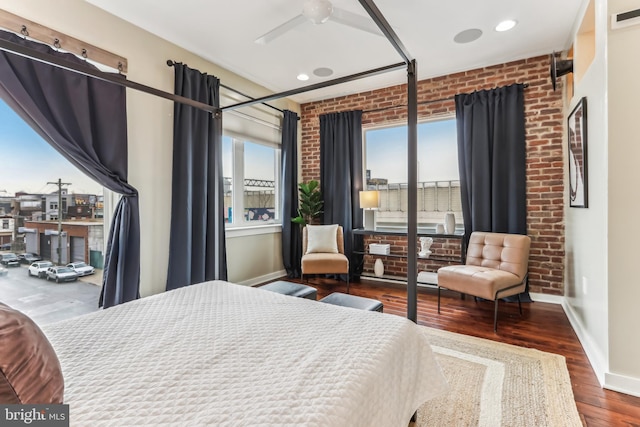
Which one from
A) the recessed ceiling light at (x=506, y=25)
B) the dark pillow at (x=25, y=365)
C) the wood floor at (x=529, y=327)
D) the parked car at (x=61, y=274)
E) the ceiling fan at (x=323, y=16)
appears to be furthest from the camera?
the recessed ceiling light at (x=506, y=25)

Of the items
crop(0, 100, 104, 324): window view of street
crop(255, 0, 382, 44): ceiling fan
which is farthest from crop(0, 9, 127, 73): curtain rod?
crop(255, 0, 382, 44): ceiling fan

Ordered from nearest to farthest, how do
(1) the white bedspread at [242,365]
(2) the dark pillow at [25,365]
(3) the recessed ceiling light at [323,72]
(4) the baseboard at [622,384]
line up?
(2) the dark pillow at [25,365] < (1) the white bedspread at [242,365] < (4) the baseboard at [622,384] < (3) the recessed ceiling light at [323,72]

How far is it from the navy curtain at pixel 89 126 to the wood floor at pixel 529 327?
212 cm

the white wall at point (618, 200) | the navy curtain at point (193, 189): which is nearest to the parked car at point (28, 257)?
the navy curtain at point (193, 189)

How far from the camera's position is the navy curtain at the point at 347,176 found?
174 inches

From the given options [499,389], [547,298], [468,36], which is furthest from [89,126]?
[547,298]

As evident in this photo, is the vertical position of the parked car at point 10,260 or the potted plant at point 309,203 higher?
the potted plant at point 309,203

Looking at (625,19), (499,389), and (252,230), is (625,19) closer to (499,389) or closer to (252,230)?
(499,389)

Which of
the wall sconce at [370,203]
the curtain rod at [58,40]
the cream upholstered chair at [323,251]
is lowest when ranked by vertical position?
the cream upholstered chair at [323,251]

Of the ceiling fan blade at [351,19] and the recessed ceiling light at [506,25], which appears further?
the recessed ceiling light at [506,25]

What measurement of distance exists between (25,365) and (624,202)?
106 inches

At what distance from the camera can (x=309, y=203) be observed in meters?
4.53

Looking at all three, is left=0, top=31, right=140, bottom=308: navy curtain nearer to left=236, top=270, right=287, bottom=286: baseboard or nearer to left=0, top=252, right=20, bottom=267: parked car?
left=0, top=252, right=20, bottom=267: parked car

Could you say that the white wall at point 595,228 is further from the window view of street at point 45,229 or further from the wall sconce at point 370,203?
the window view of street at point 45,229
